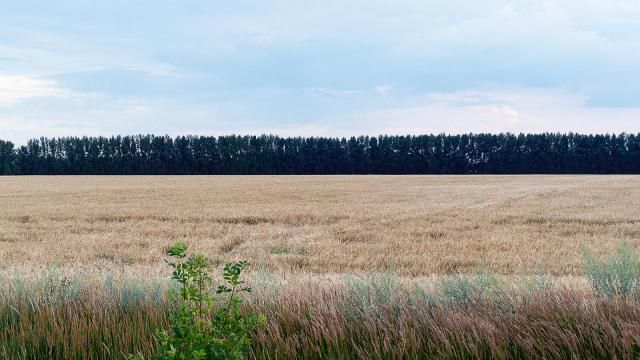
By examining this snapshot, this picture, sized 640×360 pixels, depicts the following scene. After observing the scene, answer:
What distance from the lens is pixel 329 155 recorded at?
11069 centimetres

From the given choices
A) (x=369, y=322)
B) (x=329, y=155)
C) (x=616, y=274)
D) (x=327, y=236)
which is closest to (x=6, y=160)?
(x=329, y=155)

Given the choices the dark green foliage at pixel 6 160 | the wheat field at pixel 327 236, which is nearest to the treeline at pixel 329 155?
the dark green foliage at pixel 6 160

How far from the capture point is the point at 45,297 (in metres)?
5.07

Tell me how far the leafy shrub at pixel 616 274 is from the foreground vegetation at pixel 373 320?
0.5 inches

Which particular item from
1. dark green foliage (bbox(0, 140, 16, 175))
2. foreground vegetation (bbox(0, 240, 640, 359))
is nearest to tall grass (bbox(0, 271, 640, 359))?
foreground vegetation (bbox(0, 240, 640, 359))

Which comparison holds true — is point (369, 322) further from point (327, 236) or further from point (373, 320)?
point (327, 236)

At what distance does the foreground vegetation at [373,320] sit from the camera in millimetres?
3699

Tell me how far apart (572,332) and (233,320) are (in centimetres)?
217

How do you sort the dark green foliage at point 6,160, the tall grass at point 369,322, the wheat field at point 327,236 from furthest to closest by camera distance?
the dark green foliage at point 6,160
the wheat field at point 327,236
the tall grass at point 369,322

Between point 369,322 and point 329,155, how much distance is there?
4197 inches

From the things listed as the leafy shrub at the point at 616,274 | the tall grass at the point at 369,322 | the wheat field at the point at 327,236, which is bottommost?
the wheat field at the point at 327,236

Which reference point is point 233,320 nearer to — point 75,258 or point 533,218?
point 75,258

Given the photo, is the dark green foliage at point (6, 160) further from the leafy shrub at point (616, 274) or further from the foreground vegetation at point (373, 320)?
the leafy shrub at point (616, 274)

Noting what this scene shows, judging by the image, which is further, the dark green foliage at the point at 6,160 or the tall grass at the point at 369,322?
the dark green foliage at the point at 6,160
